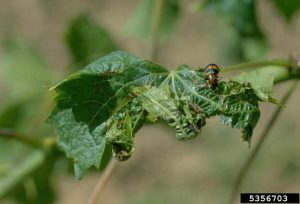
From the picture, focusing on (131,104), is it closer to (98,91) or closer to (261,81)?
(98,91)

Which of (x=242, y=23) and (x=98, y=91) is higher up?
(x=98, y=91)

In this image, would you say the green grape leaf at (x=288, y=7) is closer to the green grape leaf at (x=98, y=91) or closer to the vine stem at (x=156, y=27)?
the vine stem at (x=156, y=27)

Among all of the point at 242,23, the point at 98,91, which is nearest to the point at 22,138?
the point at 98,91

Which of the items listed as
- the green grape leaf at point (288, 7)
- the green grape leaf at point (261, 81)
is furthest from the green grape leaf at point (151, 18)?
the green grape leaf at point (261, 81)

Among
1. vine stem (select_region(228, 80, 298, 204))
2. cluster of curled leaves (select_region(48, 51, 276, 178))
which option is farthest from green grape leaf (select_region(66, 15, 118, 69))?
cluster of curled leaves (select_region(48, 51, 276, 178))

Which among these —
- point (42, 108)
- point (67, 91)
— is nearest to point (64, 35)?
point (42, 108)

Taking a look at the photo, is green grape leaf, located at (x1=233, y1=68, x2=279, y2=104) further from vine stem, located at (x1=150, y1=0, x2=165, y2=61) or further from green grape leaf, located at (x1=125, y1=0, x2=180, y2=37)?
green grape leaf, located at (x1=125, y1=0, x2=180, y2=37)
